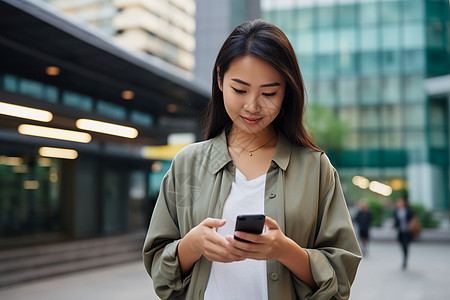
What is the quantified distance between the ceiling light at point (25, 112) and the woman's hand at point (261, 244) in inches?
282

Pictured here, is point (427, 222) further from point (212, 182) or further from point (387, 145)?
point (212, 182)

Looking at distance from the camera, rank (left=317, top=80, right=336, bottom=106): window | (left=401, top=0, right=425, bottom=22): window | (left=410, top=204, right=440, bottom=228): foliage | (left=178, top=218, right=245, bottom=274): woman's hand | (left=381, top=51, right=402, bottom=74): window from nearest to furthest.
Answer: (left=178, top=218, right=245, bottom=274): woman's hand < (left=410, top=204, right=440, bottom=228): foliage < (left=401, top=0, right=425, bottom=22): window < (left=381, top=51, right=402, bottom=74): window < (left=317, top=80, right=336, bottom=106): window

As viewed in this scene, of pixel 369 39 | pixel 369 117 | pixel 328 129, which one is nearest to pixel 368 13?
pixel 369 39

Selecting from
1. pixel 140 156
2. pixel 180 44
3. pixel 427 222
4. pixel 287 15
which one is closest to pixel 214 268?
pixel 140 156

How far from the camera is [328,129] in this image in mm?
33125

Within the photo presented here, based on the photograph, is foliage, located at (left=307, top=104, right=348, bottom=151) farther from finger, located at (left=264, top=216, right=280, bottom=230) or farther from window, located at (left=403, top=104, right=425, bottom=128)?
finger, located at (left=264, top=216, right=280, bottom=230)

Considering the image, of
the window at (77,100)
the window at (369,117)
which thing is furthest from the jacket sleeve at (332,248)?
the window at (369,117)

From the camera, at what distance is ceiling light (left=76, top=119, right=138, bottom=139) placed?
9.59 m

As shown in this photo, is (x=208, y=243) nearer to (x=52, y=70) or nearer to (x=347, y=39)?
(x=52, y=70)

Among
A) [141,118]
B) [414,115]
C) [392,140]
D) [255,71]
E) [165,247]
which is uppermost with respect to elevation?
[414,115]

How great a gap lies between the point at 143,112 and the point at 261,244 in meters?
15.1

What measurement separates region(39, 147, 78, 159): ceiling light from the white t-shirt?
1248 cm

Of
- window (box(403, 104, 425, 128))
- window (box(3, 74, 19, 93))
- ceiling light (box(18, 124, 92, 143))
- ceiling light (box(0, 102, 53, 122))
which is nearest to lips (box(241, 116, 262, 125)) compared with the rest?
ceiling light (box(0, 102, 53, 122))

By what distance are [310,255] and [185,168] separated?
566mm
